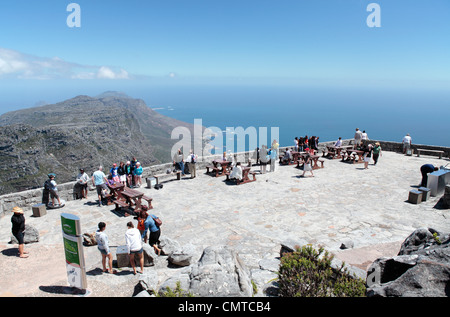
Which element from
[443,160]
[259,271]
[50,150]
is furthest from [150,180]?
[50,150]

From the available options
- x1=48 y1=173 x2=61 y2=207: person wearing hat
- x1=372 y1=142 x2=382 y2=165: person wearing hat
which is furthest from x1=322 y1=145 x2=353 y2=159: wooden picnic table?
x1=48 y1=173 x2=61 y2=207: person wearing hat

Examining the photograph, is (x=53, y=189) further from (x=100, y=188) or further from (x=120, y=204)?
(x=120, y=204)

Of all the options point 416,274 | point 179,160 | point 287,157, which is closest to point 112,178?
point 179,160

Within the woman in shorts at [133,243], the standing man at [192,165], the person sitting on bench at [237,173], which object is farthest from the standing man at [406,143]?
the woman in shorts at [133,243]

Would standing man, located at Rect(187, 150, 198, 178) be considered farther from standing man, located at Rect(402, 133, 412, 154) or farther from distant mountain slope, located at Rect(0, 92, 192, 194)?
distant mountain slope, located at Rect(0, 92, 192, 194)
